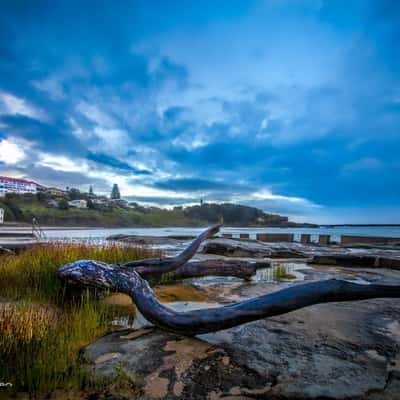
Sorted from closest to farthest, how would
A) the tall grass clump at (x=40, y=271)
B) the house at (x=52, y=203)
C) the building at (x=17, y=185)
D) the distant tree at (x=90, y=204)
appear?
the tall grass clump at (x=40, y=271)
the house at (x=52, y=203)
the distant tree at (x=90, y=204)
the building at (x=17, y=185)

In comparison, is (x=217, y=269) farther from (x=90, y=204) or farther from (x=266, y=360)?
(x=90, y=204)

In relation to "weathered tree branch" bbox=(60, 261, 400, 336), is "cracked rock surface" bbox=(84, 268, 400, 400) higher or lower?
lower

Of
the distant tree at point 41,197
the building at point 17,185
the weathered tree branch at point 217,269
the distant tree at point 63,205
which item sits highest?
the building at point 17,185

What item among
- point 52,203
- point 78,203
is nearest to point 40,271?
point 52,203

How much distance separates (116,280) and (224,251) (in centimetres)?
900

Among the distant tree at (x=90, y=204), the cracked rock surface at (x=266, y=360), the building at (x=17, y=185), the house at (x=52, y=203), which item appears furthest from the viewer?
the building at (x=17, y=185)

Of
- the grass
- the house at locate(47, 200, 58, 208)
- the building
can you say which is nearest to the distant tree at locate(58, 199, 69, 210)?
the house at locate(47, 200, 58, 208)

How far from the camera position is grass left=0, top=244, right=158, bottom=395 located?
6.47 feet

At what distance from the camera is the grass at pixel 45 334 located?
197cm

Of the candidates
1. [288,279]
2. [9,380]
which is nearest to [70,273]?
[9,380]

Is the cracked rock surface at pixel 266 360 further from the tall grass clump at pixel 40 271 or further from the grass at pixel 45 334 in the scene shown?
the tall grass clump at pixel 40 271

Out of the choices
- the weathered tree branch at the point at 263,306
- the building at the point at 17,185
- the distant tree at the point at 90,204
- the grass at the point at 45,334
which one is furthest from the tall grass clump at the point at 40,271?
the building at the point at 17,185

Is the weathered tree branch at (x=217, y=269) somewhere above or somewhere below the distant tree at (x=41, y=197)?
below

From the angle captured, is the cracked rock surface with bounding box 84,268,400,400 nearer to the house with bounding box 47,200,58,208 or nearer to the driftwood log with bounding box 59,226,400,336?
the driftwood log with bounding box 59,226,400,336
